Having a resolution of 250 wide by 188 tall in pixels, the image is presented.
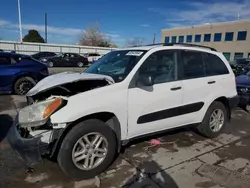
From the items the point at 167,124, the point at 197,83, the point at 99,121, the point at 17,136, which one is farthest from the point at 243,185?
the point at 17,136

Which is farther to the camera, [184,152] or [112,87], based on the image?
[184,152]

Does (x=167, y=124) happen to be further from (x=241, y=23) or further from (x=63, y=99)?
(x=241, y=23)

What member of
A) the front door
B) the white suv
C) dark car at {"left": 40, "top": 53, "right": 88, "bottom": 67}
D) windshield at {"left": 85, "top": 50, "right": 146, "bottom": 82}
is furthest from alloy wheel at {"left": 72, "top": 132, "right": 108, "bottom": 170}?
dark car at {"left": 40, "top": 53, "right": 88, "bottom": 67}

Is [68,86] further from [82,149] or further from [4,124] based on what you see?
[4,124]

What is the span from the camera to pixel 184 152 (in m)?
3.92

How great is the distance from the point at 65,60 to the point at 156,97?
23931 mm

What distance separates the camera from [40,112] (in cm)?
281

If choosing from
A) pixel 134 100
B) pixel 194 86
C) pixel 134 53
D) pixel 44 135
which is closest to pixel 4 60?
pixel 134 53

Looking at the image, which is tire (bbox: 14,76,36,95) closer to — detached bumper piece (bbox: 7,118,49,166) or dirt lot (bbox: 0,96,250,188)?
dirt lot (bbox: 0,96,250,188)

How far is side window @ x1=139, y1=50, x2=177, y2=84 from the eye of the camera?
357 centimetres

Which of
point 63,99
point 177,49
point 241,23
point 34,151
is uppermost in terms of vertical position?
point 241,23

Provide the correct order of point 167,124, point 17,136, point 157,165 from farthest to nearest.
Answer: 1. point 167,124
2. point 157,165
3. point 17,136

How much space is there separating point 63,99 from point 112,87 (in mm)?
685

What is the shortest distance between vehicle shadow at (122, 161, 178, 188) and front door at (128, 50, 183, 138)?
58cm
